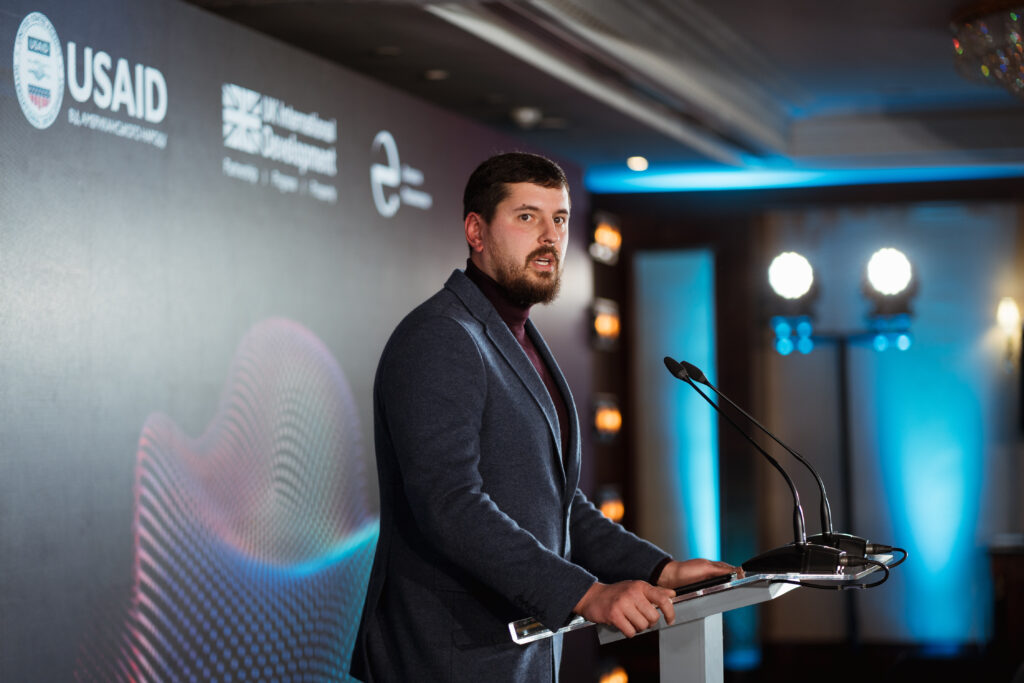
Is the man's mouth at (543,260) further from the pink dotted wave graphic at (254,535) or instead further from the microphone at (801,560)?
the pink dotted wave graphic at (254,535)

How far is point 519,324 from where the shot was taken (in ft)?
6.84

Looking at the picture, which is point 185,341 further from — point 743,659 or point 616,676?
point 743,659

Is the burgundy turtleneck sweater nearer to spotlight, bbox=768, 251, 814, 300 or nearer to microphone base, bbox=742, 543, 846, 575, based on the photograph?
microphone base, bbox=742, 543, 846, 575

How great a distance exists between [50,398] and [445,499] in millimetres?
1556

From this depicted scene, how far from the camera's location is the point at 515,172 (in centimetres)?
200

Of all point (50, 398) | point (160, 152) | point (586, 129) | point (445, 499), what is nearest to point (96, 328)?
point (50, 398)

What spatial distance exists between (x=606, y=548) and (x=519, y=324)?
0.42 meters

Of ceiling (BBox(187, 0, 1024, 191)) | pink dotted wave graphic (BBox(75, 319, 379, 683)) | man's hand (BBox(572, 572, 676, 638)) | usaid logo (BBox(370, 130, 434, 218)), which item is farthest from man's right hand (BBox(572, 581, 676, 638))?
usaid logo (BBox(370, 130, 434, 218))

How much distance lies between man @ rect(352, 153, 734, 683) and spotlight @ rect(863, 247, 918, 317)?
5.35 m

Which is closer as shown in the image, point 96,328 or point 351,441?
point 96,328

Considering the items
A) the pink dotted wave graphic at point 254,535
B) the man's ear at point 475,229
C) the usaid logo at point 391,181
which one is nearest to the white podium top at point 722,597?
the man's ear at point 475,229

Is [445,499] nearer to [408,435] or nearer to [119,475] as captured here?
[408,435]

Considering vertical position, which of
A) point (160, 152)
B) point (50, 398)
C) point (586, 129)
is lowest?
point (50, 398)

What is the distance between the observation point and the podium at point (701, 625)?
5.50ft
